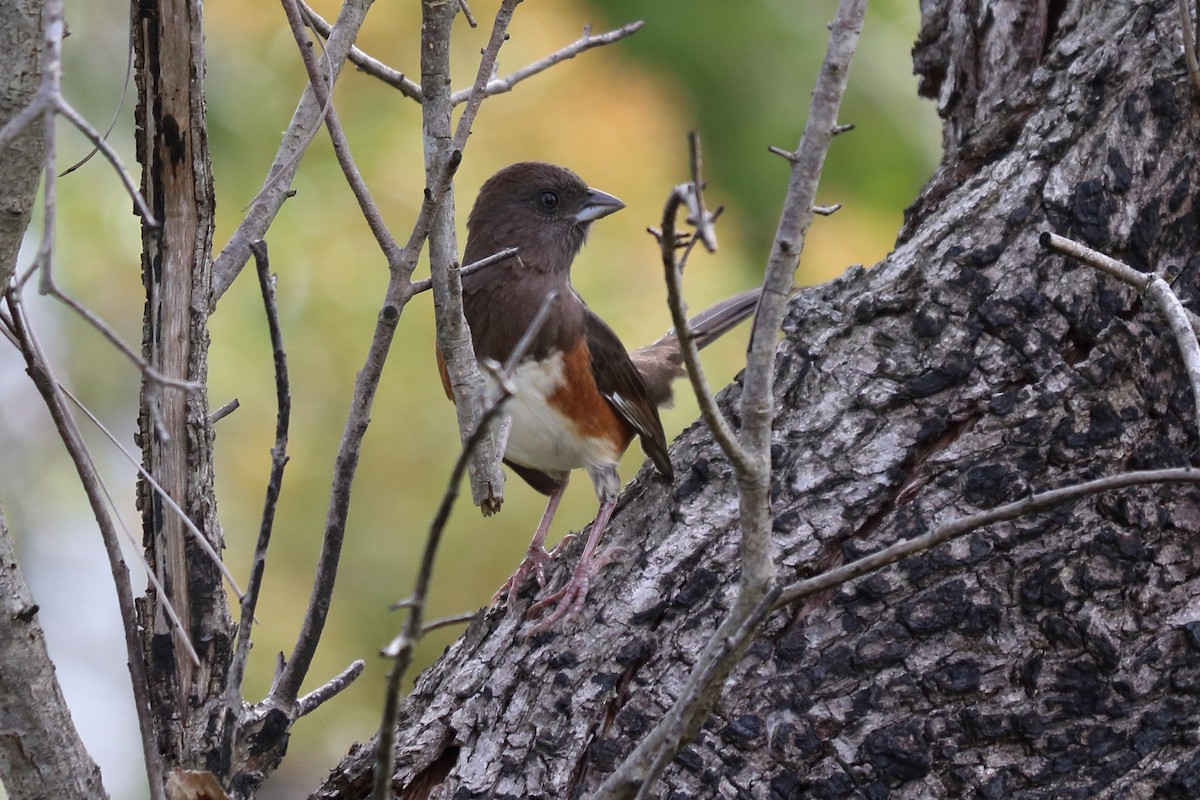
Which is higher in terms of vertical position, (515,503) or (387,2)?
(387,2)

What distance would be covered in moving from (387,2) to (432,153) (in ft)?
6.29

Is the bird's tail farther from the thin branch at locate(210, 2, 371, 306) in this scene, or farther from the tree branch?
the tree branch

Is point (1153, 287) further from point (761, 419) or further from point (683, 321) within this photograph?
point (683, 321)

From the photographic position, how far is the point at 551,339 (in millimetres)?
2666

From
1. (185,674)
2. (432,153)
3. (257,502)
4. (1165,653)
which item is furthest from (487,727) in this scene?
(257,502)

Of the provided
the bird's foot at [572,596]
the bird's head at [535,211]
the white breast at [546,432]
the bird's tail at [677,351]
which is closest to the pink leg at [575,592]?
the bird's foot at [572,596]

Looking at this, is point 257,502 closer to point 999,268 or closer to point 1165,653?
point 999,268

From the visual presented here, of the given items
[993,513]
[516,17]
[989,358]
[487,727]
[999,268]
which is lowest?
[993,513]

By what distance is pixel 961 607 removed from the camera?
1.67 m

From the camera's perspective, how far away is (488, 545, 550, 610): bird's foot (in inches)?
81.6

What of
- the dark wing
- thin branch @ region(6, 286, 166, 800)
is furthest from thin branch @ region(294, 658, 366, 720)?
the dark wing

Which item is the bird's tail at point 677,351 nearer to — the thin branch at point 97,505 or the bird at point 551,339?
the bird at point 551,339

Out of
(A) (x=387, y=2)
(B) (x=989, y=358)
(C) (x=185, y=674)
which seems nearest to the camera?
(C) (x=185, y=674)

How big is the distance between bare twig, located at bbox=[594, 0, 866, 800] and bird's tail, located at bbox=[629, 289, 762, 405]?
211 centimetres
